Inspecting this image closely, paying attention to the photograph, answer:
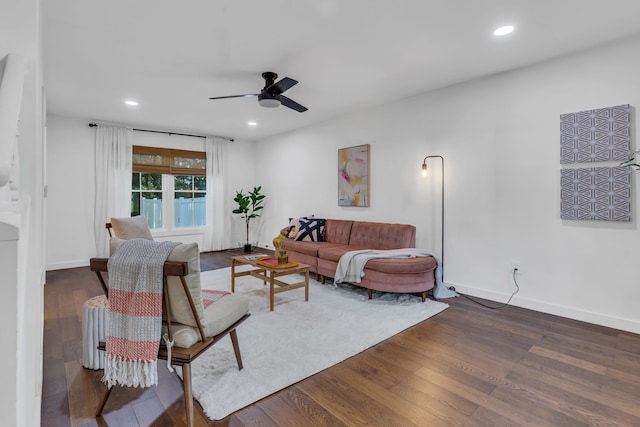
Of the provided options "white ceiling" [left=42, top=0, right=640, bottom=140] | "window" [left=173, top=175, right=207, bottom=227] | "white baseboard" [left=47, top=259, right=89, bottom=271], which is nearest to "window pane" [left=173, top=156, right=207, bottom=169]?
"window" [left=173, top=175, right=207, bottom=227]

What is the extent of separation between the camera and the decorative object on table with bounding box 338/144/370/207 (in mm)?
5055

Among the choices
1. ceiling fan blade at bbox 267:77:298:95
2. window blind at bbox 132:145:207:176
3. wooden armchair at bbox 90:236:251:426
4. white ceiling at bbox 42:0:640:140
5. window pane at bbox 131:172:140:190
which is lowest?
wooden armchair at bbox 90:236:251:426

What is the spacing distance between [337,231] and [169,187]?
12.1 ft

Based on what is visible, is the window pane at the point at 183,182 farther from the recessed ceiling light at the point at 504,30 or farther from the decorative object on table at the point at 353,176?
the recessed ceiling light at the point at 504,30

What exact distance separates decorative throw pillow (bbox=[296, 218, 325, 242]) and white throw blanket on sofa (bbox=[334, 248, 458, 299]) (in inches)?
51.2

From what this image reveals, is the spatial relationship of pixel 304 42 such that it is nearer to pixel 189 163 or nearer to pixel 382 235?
pixel 382 235

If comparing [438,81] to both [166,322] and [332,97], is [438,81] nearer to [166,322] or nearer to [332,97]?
[332,97]

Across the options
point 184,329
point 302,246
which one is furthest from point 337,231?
point 184,329

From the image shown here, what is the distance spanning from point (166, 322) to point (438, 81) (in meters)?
3.75

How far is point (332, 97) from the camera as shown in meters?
4.43

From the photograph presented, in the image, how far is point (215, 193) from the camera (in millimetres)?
6961

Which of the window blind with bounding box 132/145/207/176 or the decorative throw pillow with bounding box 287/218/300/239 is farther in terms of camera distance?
the window blind with bounding box 132/145/207/176

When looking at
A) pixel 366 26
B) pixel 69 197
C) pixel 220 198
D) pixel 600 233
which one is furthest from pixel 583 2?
pixel 69 197

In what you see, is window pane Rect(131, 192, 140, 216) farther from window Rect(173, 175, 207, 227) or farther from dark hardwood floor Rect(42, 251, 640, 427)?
dark hardwood floor Rect(42, 251, 640, 427)
